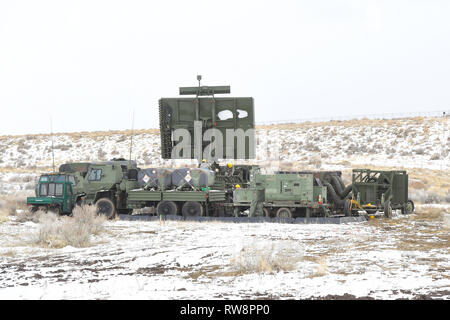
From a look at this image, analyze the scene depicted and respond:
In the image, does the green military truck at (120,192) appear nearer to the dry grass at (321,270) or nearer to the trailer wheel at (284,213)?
the trailer wheel at (284,213)

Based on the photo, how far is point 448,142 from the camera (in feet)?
171

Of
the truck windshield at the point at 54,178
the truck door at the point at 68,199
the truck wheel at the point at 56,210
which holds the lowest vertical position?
the truck wheel at the point at 56,210

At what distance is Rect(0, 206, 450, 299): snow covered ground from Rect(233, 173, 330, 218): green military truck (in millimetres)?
2853

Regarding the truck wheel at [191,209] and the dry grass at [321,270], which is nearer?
the dry grass at [321,270]

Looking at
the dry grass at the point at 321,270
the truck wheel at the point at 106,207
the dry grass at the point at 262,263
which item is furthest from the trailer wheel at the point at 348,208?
the dry grass at the point at 321,270

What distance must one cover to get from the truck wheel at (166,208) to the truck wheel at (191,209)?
35 cm

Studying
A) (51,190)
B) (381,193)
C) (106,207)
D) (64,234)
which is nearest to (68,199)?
(51,190)

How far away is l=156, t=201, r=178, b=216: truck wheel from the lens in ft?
66.2

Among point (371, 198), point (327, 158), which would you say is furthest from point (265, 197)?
point (327, 158)

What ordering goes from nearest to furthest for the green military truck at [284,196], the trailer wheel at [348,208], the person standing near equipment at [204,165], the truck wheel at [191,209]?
the green military truck at [284,196] < the trailer wheel at [348,208] < the truck wheel at [191,209] < the person standing near equipment at [204,165]

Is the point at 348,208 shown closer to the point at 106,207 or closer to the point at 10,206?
the point at 106,207

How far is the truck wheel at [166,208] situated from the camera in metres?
20.2
